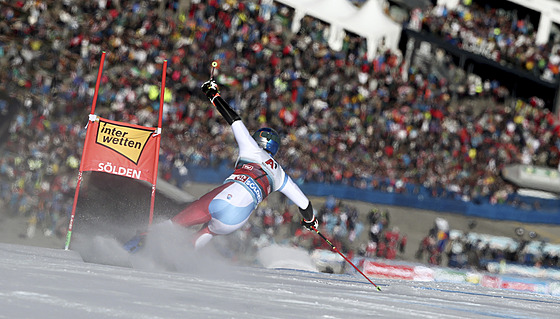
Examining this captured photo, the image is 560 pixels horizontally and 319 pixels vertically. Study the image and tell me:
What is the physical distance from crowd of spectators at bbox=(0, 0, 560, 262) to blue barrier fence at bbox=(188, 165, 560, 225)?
11.0 inches

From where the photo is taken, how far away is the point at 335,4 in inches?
1077

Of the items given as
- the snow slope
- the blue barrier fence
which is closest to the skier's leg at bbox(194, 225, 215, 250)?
the snow slope

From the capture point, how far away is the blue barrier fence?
62.9 feet

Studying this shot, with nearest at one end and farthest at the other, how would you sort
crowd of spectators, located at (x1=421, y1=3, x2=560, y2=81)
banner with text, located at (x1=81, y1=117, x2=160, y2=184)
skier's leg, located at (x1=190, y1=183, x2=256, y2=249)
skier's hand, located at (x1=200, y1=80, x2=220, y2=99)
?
skier's leg, located at (x1=190, y1=183, x2=256, y2=249)
skier's hand, located at (x1=200, y1=80, x2=220, y2=99)
banner with text, located at (x1=81, y1=117, x2=160, y2=184)
crowd of spectators, located at (x1=421, y1=3, x2=560, y2=81)

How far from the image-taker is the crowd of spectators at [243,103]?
1722 cm

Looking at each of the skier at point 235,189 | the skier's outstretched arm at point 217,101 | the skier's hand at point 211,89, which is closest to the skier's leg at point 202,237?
the skier at point 235,189

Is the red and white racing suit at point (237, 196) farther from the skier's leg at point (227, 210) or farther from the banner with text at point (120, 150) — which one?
the banner with text at point (120, 150)

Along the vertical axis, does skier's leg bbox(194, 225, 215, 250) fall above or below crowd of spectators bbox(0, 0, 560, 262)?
below

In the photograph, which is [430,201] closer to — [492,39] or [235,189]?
[492,39]

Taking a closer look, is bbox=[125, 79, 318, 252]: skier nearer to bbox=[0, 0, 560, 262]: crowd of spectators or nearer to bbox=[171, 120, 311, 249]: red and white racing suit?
bbox=[171, 120, 311, 249]: red and white racing suit

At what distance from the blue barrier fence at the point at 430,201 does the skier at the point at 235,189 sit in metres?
9.37

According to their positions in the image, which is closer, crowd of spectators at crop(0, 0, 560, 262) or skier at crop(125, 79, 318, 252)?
skier at crop(125, 79, 318, 252)

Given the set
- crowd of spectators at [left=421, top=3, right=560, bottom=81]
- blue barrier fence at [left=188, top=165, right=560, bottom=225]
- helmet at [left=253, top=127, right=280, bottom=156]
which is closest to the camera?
helmet at [left=253, top=127, right=280, bottom=156]

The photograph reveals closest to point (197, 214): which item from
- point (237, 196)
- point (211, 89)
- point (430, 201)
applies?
point (237, 196)
